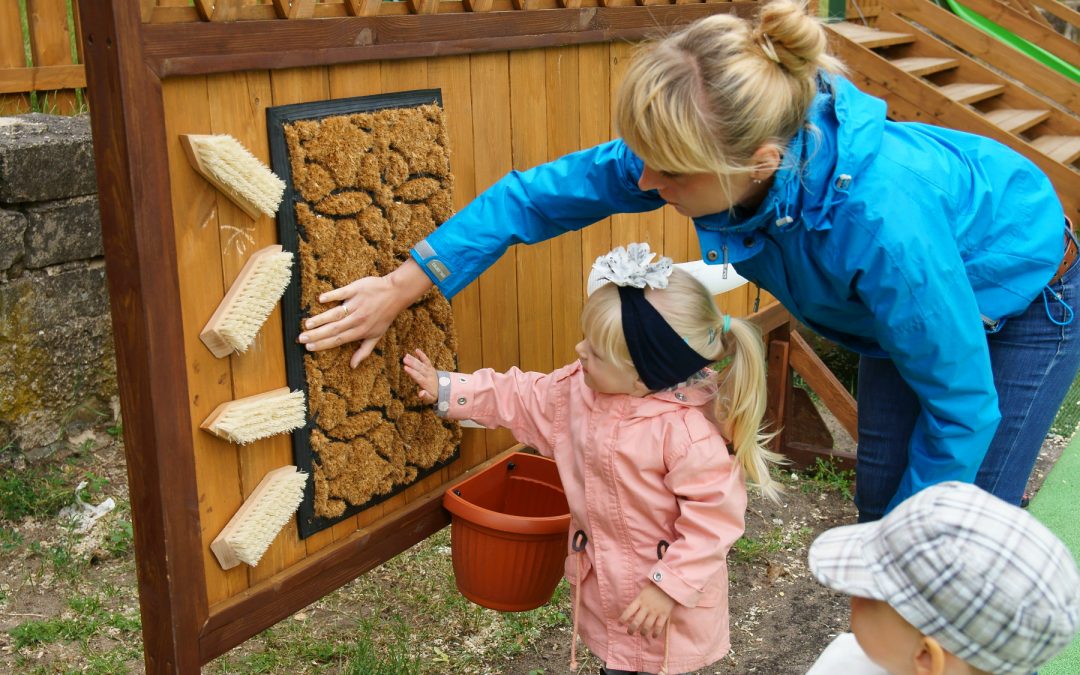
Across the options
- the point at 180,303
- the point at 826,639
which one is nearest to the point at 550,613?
the point at 826,639

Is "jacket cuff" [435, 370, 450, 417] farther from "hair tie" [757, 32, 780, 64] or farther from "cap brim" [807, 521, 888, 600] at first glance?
"cap brim" [807, 521, 888, 600]

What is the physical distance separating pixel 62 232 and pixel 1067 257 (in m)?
3.49

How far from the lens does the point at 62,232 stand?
162 inches

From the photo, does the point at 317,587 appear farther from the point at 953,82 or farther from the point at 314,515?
the point at 953,82

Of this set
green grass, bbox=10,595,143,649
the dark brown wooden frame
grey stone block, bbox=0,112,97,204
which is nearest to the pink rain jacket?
the dark brown wooden frame

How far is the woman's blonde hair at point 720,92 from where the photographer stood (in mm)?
1815

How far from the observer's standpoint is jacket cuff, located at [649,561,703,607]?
230 centimetres

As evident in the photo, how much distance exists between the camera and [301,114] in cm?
216

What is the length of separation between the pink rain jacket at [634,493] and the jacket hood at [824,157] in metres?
0.58

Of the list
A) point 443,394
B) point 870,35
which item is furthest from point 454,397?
point 870,35

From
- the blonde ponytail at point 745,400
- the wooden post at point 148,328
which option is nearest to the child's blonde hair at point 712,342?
the blonde ponytail at point 745,400

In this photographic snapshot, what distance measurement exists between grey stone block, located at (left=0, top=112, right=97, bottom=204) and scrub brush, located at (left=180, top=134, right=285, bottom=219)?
210cm

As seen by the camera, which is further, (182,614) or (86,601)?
(86,601)

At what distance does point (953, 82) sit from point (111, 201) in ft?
22.0
